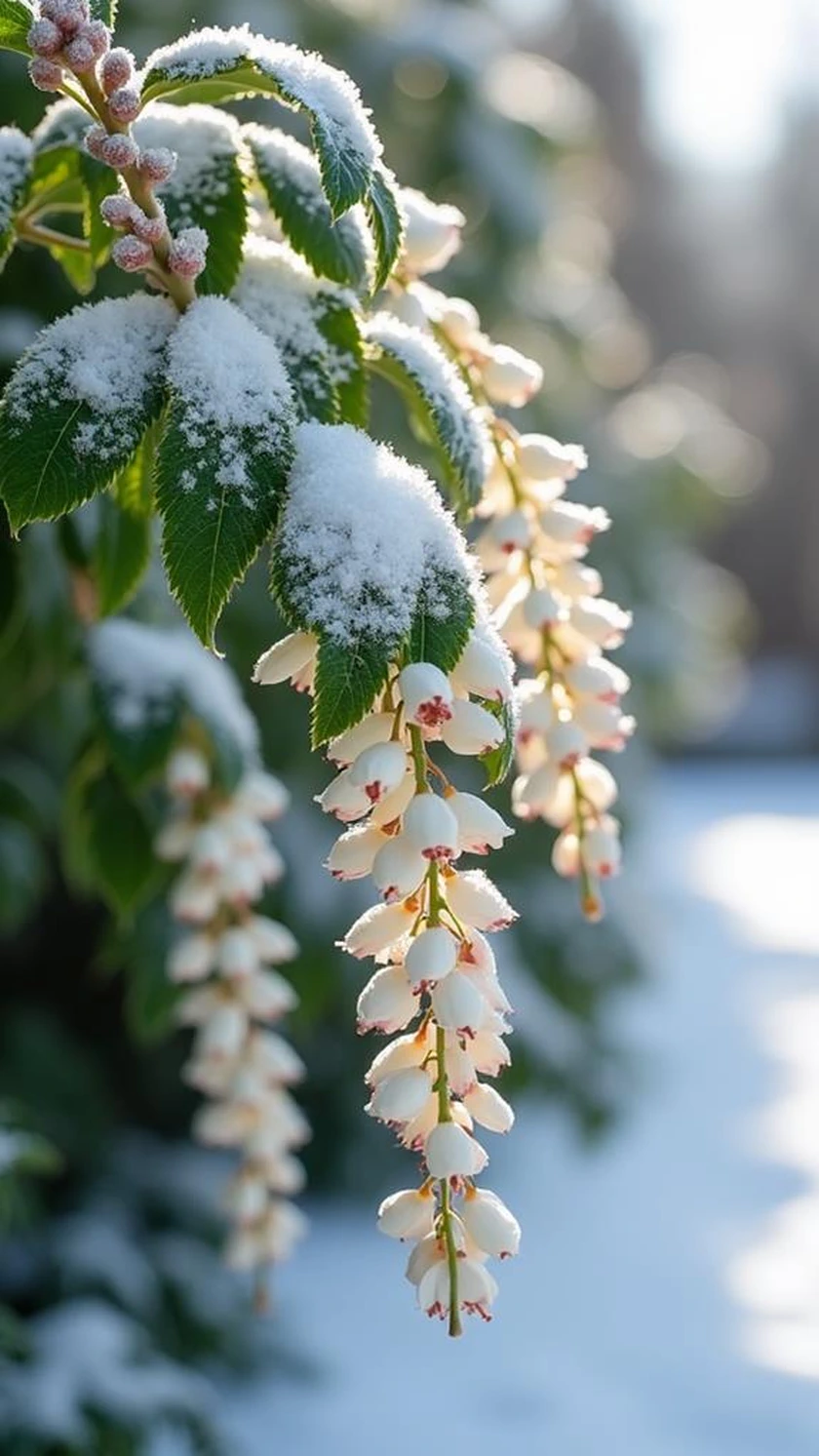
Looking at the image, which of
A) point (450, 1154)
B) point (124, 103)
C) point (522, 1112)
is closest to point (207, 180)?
point (124, 103)

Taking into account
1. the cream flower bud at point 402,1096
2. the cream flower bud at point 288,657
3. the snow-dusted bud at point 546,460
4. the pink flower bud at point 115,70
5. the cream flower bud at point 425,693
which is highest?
the snow-dusted bud at point 546,460

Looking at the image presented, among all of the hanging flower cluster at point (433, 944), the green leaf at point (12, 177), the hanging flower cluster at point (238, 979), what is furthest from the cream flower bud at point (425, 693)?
the hanging flower cluster at point (238, 979)

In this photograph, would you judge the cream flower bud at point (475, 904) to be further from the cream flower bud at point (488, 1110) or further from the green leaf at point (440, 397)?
the green leaf at point (440, 397)

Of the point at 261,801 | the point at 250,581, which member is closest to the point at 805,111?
the point at 250,581

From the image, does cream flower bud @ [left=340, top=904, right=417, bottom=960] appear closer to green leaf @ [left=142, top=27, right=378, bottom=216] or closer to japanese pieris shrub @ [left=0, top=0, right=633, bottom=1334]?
japanese pieris shrub @ [left=0, top=0, right=633, bottom=1334]

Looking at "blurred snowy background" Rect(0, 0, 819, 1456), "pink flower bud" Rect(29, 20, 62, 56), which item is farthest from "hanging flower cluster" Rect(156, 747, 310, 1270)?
"pink flower bud" Rect(29, 20, 62, 56)

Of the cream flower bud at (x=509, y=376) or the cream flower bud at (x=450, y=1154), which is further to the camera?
the cream flower bud at (x=509, y=376)
